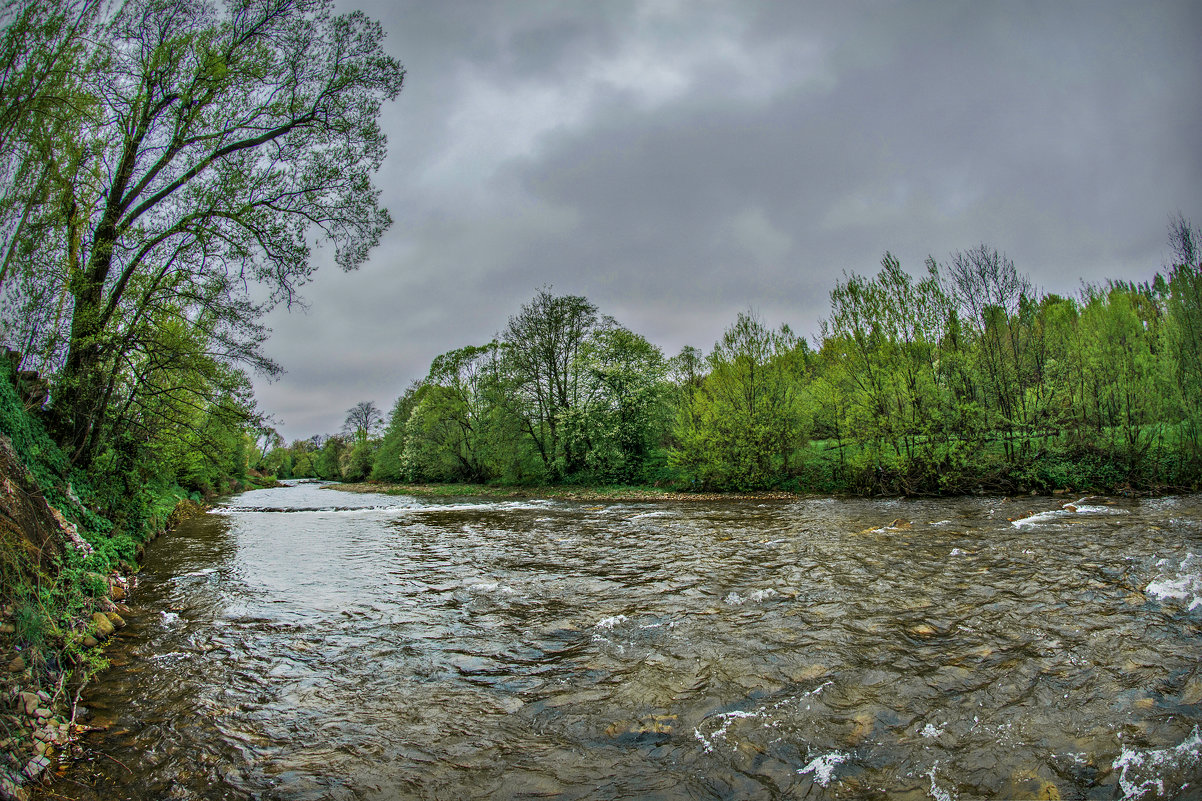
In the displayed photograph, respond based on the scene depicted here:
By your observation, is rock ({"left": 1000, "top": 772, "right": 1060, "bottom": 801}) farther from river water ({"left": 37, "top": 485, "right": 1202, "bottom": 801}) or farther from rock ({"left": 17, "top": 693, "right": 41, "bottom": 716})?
rock ({"left": 17, "top": 693, "right": 41, "bottom": 716})

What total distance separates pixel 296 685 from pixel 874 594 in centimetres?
801

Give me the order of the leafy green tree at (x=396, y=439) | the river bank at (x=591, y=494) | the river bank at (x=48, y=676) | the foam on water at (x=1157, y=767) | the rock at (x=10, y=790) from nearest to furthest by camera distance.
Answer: the foam on water at (x=1157, y=767) < the rock at (x=10, y=790) < the river bank at (x=48, y=676) < the river bank at (x=591, y=494) < the leafy green tree at (x=396, y=439)

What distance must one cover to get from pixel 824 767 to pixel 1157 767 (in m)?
2.23

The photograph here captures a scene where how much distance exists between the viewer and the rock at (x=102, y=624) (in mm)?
7198

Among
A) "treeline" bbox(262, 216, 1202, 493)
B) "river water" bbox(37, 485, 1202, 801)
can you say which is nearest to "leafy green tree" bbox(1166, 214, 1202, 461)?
"treeline" bbox(262, 216, 1202, 493)

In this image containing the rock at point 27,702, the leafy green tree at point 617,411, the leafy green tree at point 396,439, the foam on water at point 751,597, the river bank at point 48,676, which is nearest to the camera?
the river bank at point 48,676

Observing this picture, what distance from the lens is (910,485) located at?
21375mm

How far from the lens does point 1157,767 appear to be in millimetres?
3543

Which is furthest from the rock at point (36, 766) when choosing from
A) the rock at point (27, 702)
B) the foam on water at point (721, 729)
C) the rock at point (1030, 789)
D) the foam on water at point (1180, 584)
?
the foam on water at point (1180, 584)

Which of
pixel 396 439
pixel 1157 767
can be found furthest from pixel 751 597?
pixel 396 439

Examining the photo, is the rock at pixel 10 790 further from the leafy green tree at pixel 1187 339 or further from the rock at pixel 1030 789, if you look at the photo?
the leafy green tree at pixel 1187 339

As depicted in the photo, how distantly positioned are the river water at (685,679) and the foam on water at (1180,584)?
0.06 m

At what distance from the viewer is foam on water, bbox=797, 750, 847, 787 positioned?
12.1 feet

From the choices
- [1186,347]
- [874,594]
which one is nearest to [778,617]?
[874,594]
